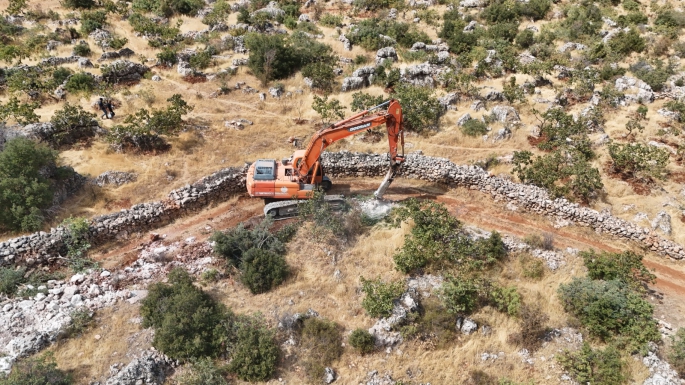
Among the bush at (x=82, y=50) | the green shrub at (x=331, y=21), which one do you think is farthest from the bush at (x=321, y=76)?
the bush at (x=82, y=50)

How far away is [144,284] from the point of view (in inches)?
592

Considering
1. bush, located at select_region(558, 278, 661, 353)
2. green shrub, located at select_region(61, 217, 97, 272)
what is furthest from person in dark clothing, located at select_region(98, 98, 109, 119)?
bush, located at select_region(558, 278, 661, 353)

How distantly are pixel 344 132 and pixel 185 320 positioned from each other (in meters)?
9.62

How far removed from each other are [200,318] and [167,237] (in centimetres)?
646

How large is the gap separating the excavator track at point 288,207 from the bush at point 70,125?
45.0 feet

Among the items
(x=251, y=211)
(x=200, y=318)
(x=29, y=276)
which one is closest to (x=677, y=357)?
(x=200, y=318)

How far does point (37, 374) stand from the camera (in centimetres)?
1102

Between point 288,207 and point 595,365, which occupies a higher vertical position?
point 288,207

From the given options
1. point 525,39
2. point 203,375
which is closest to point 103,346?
point 203,375

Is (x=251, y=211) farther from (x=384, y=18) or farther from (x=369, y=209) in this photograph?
(x=384, y=18)

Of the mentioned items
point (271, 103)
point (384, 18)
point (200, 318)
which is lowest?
point (200, 318)

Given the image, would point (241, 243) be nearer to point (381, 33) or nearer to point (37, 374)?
point (37, 374)

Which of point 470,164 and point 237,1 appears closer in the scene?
point 470,164

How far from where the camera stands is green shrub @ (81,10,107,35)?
118 ft
